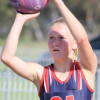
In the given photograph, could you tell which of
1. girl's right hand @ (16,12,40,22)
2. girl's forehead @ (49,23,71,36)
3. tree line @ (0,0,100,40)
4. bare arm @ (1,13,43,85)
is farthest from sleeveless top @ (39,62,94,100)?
tree line @ (0,0,100,40)

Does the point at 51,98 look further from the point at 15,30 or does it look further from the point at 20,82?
the point at 20,82

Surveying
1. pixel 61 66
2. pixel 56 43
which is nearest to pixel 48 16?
pixel 61 66

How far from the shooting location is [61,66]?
11.8ft

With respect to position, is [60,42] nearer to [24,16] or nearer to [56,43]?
[56,43]

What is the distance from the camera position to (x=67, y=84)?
342 cm

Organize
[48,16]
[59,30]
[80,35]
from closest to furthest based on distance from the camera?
1. [80,35]
2. [59,30]
3. [48,16]

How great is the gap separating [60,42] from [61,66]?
268mm

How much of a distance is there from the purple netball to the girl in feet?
0.20

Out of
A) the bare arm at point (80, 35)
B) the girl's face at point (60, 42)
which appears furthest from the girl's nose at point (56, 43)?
the bare arm at point (80, 35)

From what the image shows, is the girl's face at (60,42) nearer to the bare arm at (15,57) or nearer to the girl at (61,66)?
the girl at (61,66)

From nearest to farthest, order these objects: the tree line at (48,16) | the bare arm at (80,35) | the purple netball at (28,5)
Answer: the bare arm at (80,35) → the purple netball at (28,5) → the tree line at (48,16)

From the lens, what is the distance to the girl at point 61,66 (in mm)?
3266

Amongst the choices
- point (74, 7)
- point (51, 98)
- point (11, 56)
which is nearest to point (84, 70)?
point (51, 98)

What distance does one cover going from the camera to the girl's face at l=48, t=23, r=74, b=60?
11.3 ft
